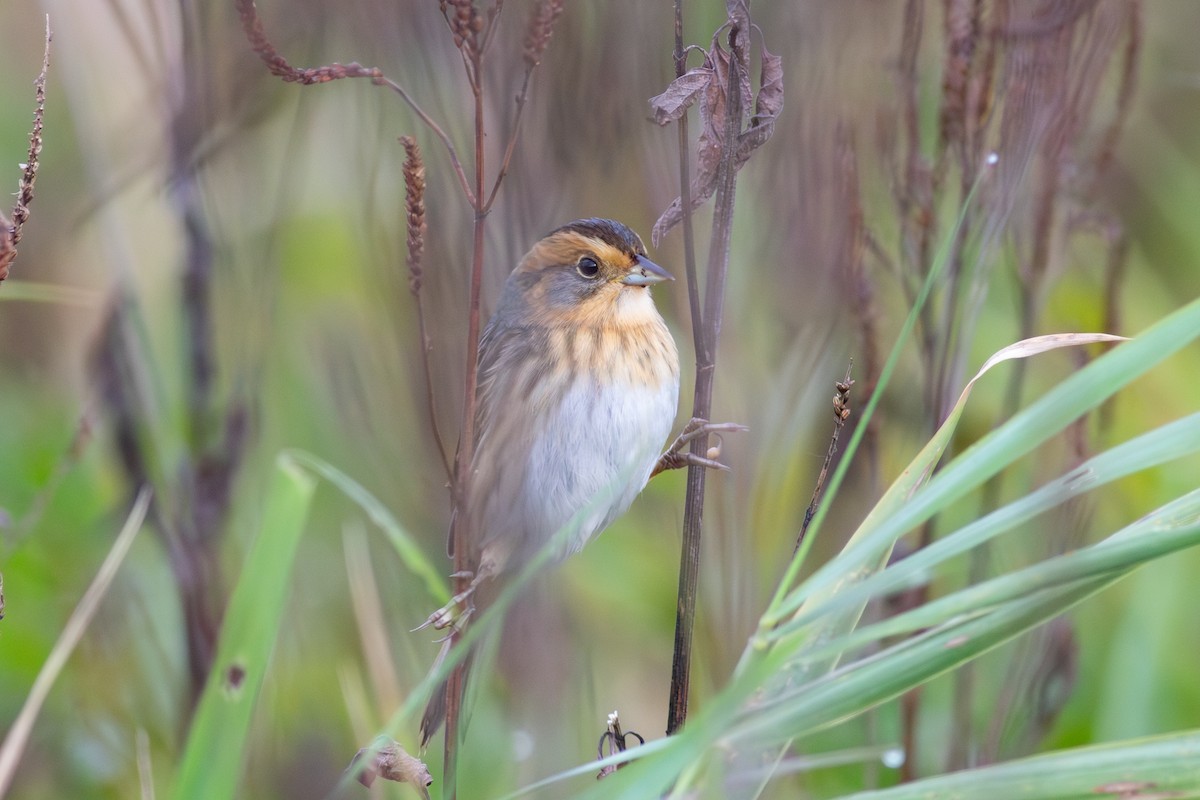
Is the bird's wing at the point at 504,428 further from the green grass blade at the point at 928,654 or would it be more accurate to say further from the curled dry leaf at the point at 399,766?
the green grass blade at the point at 928,654

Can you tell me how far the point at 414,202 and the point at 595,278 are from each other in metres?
1.30

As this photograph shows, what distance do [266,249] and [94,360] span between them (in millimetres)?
470

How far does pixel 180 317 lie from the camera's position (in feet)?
8.85

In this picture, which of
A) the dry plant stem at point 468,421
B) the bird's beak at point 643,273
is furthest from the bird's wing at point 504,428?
the dry plant stem at point 468,421

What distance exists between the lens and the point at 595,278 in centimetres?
273

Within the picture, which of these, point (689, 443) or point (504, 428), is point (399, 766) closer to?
point (689, 443)

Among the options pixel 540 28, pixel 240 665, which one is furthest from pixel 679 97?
pixel 240 665

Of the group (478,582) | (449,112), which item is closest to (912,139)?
(449,112)

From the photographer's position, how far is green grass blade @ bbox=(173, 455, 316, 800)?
1.45 meters

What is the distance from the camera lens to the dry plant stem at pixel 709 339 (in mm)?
1655

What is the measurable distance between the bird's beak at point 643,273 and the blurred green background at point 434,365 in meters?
0.16

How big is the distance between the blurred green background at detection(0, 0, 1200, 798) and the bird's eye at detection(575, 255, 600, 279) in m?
0.14

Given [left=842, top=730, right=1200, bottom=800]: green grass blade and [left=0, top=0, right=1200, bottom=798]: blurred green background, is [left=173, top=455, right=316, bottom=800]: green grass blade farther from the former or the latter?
[left=842, top=730, right=1200, bottom=800]: green grass blade

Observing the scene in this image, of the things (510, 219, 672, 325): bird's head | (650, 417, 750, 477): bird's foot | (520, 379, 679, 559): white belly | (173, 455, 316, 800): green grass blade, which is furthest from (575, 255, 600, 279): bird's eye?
(173, 455, 316, 800): green grass blade
